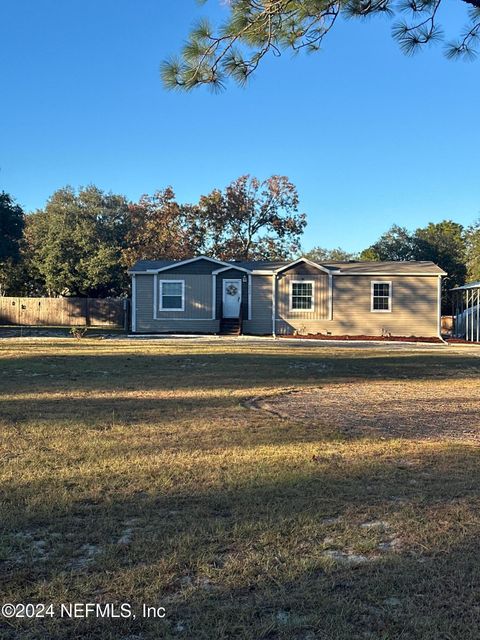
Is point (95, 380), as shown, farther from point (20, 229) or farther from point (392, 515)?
point (20, 229)

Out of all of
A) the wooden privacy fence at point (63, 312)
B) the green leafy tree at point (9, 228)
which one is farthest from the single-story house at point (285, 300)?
the wooden privacy fence at point (63, 312)

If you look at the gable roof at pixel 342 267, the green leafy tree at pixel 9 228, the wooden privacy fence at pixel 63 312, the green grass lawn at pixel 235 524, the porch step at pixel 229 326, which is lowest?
the green grass lawn at pixel 235 524

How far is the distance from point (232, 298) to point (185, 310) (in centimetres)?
218

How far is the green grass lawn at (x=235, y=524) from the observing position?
2.51 metres

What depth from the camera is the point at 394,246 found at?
1671 inches

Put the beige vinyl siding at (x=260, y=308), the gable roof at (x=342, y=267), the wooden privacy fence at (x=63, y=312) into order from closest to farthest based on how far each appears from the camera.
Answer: the gable roof at (x=342, y=267) → the beige vinyl siding at (x=260, y=308) → the wooden privacy fence at (x=63, y=312)

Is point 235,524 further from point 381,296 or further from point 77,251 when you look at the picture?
point 77,251

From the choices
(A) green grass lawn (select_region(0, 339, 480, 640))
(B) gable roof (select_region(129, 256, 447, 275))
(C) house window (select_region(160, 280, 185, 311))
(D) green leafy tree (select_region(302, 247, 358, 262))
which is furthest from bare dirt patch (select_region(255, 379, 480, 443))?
(D) green leafy tree (select_region(302, 247, 358, 262))

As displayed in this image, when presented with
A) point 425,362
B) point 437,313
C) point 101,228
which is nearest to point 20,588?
point 425,362

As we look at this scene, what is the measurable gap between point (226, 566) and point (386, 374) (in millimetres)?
9534

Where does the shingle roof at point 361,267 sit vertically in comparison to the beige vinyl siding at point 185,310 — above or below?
above

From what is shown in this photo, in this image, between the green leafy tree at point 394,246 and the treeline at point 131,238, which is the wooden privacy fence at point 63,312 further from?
the green leafy tree at point 394,246

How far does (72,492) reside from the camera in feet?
13.4

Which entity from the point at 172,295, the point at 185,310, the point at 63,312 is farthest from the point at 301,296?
the point at 63,312
